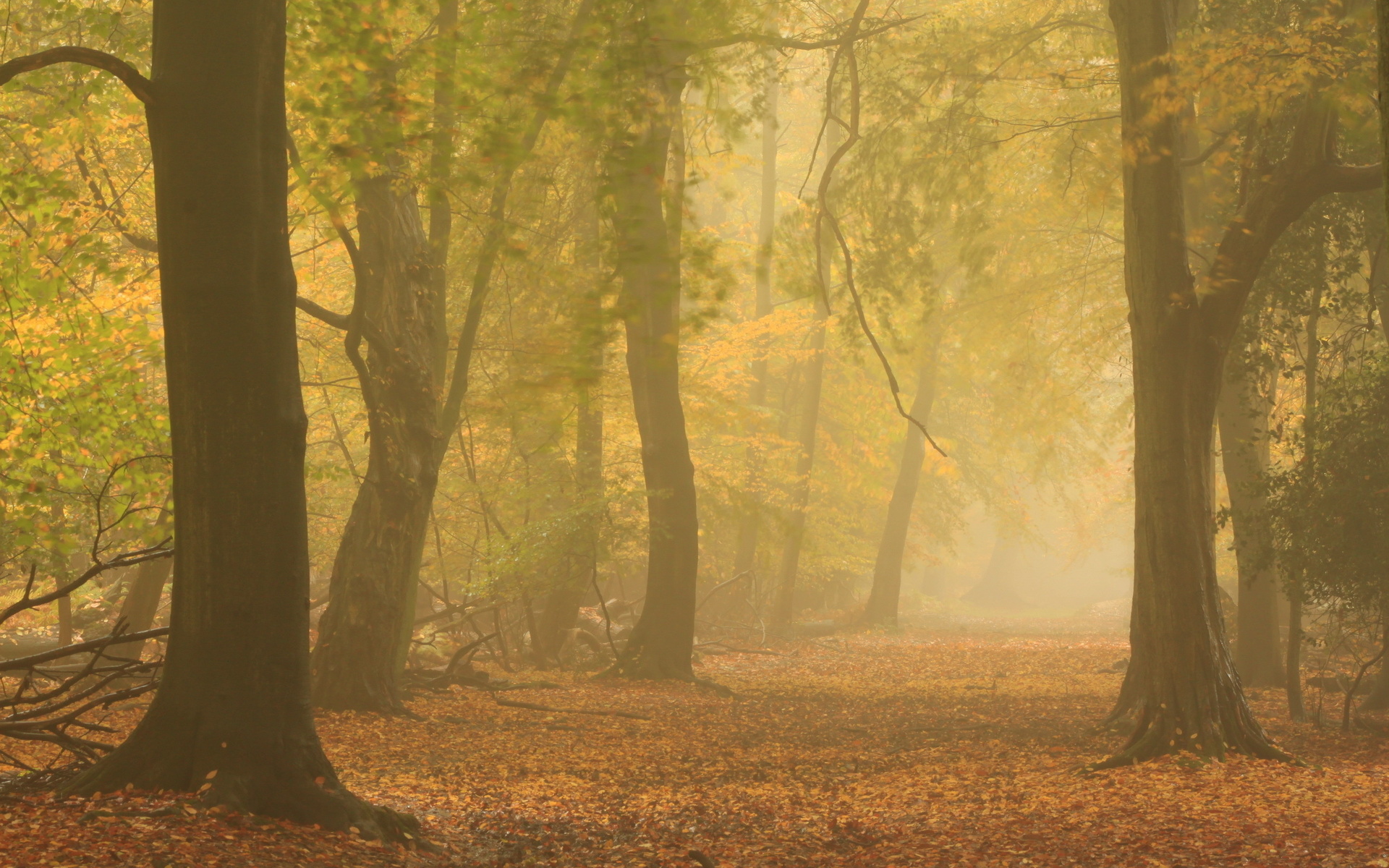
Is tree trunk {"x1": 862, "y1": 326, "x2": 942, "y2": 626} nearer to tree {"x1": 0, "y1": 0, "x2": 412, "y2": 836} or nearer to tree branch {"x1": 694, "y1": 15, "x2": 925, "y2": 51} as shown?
tree branch {"x1": 694, "y1": 15, "x2": 925, "y2": 51}

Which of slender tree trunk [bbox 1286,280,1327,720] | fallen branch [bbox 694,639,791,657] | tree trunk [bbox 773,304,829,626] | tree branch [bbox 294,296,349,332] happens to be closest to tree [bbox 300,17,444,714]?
tree branch [bbox 294,296,349,332]

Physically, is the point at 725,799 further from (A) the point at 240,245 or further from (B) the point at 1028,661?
(B) the point at 1028,661

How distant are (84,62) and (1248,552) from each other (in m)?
12.2

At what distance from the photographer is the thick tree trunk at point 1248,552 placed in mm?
11844

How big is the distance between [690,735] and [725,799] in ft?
9.24

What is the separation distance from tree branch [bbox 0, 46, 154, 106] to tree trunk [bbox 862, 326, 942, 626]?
73.3 feet

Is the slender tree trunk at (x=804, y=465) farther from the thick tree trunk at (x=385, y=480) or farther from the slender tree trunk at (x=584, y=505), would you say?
the thick tree trunk at (x=385, y=480)

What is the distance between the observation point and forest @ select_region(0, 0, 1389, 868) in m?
4.70

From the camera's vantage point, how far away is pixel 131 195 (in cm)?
1094

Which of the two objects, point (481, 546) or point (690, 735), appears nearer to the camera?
point (690, 735)

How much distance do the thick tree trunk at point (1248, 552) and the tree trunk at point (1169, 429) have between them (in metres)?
3.61

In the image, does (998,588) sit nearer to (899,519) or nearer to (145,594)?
(899,519)

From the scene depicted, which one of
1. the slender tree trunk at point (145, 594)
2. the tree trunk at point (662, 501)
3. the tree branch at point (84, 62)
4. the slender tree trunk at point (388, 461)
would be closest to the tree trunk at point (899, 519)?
the tree trunk at point (662, 501)

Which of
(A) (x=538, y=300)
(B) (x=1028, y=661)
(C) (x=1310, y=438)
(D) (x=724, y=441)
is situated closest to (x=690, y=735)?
(A) (x=538, y=300)
